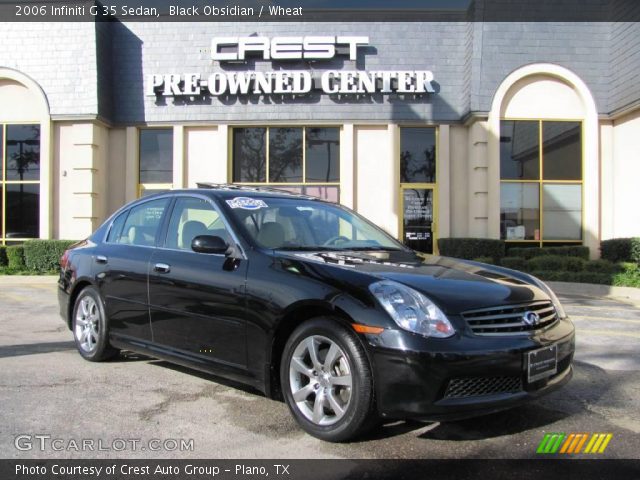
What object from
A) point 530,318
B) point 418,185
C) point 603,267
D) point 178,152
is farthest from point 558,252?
point 530,318

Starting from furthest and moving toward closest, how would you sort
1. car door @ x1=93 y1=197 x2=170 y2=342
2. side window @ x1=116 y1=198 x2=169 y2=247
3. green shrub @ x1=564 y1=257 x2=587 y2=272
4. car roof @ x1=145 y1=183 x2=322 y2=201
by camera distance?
1. green shrub @ x1=564 y1=257 x2=587 y2=272
2. side window @ x1=116 y1=198 x2=169 y2=247
3. car door @ x1=93 y1=197 x2=170 y2=342
4. car roof @ x1=145 y1=183 x2=322 y2=201

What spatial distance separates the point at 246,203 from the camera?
449 centimetres

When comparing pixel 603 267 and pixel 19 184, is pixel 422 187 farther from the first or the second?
pixel 19 184

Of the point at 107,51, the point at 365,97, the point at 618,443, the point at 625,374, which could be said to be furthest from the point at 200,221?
the point at 107,51

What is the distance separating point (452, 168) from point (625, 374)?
1143 cm

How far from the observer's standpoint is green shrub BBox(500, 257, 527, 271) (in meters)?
13.7

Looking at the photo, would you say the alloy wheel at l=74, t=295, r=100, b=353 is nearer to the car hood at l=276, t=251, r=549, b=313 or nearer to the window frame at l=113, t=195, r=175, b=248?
the window frame at l=113, t=195, r=175, b=248

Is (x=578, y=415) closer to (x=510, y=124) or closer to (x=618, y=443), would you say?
(x=618, y=443)

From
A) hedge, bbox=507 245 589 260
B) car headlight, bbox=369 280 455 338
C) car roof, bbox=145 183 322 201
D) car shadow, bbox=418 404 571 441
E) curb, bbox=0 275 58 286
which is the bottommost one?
car shadow, bbox=418 404 571 441

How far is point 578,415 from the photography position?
3953 mm

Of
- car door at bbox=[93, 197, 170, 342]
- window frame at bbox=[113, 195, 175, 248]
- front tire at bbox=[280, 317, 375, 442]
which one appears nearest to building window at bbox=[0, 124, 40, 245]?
window frame at bbox=[113, 195, 175, 248]

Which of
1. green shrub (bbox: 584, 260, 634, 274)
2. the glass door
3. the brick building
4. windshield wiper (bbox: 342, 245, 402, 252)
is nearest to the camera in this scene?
windshield wiper (bbox: 342, 245, 402, 252)

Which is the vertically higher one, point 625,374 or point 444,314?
→ point 444,314

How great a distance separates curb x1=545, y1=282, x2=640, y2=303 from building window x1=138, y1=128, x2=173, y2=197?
10.9 m
